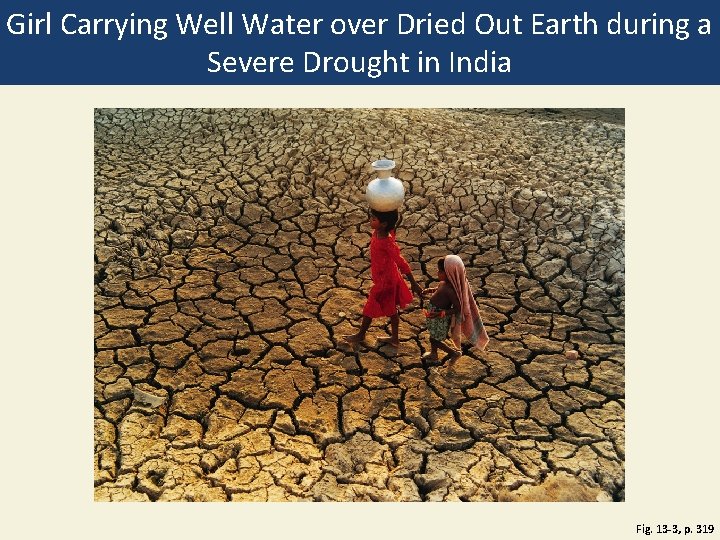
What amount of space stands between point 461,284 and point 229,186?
3142 millimetres

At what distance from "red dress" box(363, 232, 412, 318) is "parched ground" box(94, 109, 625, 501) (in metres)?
0.36

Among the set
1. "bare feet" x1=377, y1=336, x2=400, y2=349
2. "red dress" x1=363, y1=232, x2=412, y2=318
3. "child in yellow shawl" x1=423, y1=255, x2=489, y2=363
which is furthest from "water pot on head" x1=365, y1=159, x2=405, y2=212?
"bare feet" x1=377, y1=336, x2=400, y2=349

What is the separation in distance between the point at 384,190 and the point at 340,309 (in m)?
1.30

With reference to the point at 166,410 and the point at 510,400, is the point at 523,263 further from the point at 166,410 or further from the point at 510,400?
the point at 166,410

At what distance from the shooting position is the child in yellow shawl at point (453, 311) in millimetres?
4770

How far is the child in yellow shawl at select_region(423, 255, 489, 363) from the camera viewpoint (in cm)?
477

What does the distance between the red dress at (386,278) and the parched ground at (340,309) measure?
362 millimetres

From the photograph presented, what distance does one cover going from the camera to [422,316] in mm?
5578

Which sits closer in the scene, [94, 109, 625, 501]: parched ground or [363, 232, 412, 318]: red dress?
[94, 109, 625, 501]: parched ground

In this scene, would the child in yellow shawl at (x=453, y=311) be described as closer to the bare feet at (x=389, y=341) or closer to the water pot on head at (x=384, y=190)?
the bare feet at (x=389, y=341)

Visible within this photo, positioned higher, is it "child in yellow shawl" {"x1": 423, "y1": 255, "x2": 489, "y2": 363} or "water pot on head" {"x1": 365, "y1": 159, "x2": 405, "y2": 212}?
"water pot on head" {"x1": 365, "y1": 159, "x2": 405, "y2": 212}

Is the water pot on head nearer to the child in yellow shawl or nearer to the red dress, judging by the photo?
the red dress
